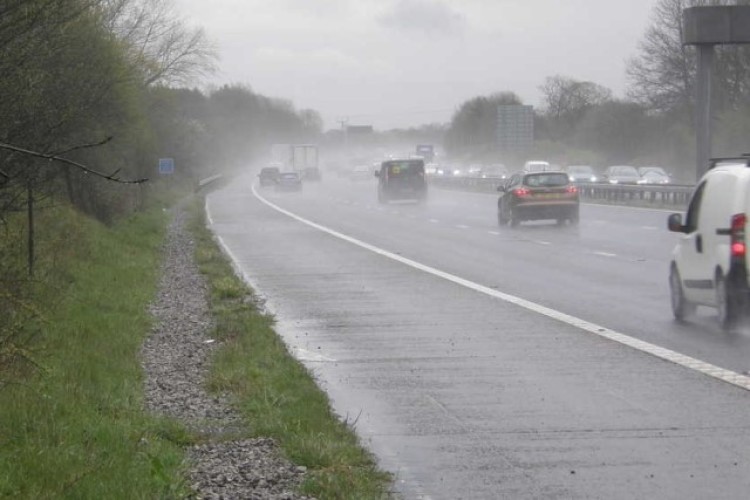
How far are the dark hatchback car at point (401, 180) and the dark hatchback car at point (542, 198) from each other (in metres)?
24.0

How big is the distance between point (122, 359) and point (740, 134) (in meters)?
60.5

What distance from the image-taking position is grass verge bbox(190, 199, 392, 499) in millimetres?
7727

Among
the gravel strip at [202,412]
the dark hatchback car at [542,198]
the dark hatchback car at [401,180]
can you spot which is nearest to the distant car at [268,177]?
the dark hatchback car at [401,180]

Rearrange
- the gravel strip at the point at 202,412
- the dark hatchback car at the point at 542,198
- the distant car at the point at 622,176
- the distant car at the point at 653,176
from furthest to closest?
the distant car at the point at 622,176 → the distant car at the point at 653,176 → the dark hatchback car at the point at 542,198 → the gravel strip at the point at 202,412

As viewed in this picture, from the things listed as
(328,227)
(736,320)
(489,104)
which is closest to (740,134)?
(328,227)

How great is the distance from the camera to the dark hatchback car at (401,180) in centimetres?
6356

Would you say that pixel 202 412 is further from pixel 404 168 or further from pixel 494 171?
pixel 494 171

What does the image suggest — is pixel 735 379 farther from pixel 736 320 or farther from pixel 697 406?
pixel 736 320

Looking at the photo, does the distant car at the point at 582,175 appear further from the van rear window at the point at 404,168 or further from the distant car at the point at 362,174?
the distant car at the point at 362,174

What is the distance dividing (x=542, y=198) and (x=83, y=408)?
101 ft

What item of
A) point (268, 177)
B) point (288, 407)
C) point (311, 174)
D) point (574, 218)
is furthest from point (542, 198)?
point (311, 174)

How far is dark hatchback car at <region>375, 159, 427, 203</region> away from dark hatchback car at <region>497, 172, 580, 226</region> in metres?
24.0

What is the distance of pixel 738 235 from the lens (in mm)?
13945

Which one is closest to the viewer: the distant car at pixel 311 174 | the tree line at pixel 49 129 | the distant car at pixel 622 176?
the tree line at pixel 49 129
